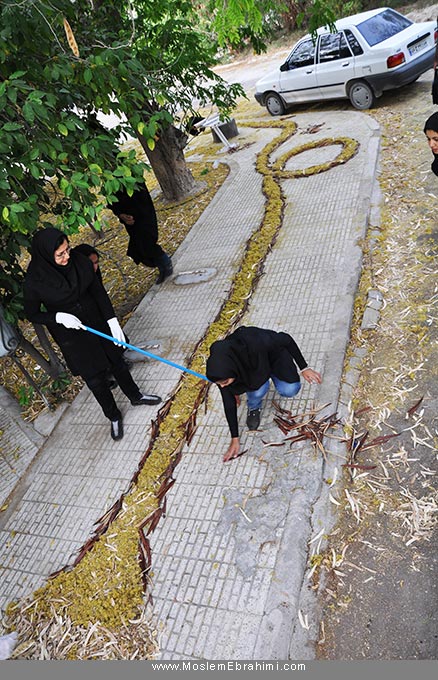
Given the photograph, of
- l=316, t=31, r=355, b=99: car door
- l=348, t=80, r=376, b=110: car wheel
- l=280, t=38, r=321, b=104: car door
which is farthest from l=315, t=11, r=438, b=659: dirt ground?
l=280, t=38, r=321, b=104: car door

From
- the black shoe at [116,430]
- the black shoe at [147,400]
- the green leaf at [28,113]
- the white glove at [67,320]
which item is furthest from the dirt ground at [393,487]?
the green leaf at [28,113]

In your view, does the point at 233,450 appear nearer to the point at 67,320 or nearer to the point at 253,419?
the point at 253,419

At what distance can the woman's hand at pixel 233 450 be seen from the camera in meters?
3.80

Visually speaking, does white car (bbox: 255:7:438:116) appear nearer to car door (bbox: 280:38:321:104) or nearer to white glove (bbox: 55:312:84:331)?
car door (bbox: 280:38:321:104)

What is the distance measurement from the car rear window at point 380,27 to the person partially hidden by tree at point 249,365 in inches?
316

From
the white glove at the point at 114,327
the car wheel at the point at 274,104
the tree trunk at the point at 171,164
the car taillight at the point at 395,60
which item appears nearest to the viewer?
the white glove at the point at 114,327

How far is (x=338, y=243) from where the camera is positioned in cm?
595

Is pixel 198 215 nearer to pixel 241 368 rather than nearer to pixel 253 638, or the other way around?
pixel 241 368

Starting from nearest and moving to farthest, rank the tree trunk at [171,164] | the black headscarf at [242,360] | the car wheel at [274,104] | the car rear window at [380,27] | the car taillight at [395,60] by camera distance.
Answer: the black headscarf at [242,360] < the tree trunk at [171,164] < the car taillight at [395,60] < the car rear window at [380,27] < the car wheel at [274,104]

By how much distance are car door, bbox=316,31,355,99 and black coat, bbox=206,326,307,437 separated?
802 centimetres

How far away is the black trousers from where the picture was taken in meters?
4.36

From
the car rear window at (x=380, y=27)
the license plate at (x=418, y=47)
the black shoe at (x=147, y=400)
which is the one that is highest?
the car rear window at (x=380, y=27)

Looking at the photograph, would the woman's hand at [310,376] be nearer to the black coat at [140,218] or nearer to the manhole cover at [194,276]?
the manhole cover at [194,276]

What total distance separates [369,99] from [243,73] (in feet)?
34.4
